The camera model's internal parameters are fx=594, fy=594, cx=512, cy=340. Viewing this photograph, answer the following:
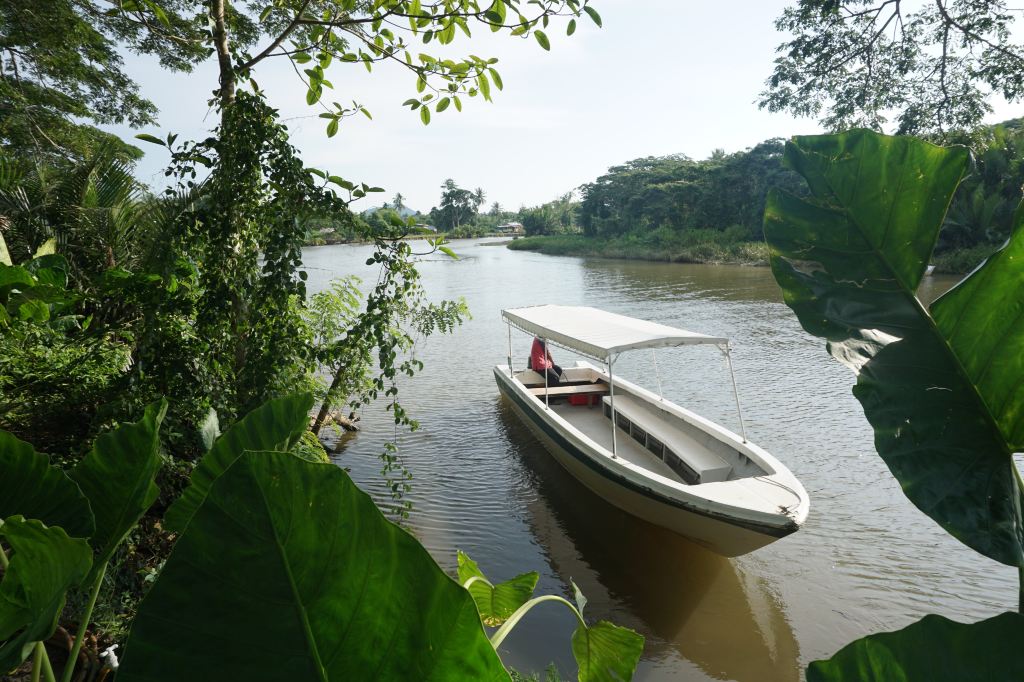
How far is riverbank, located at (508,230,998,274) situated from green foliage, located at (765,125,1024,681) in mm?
24061

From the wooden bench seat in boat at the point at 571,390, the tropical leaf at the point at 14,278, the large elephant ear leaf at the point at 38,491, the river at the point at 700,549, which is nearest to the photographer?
the large elephant ear leaf at the point at 38,491

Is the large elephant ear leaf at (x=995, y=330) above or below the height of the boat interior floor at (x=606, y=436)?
above

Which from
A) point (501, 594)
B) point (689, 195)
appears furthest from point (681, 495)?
point (689, 195)

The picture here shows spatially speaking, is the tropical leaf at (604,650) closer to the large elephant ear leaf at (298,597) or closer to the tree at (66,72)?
the large elephant ear leaf at (298,597)

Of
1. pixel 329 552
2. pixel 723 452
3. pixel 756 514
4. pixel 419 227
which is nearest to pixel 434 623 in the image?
pixel 329 552

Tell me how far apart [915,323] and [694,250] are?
35.9m

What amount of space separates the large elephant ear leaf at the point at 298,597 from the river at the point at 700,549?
14.0 feet

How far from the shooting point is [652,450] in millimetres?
7238

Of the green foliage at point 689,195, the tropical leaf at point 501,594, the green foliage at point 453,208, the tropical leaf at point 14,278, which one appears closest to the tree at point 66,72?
the tropical leaf at point 14,278

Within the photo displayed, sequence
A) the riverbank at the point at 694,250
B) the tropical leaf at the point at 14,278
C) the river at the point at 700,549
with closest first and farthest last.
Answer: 1. the tropical leaf at the point at 14,278
2. the river at the point at 700,549
3. the riverbank at the point at 694,250

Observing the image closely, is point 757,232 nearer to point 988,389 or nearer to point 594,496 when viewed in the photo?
point 594,496

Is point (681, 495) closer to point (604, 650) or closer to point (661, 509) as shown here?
point (661, 509)

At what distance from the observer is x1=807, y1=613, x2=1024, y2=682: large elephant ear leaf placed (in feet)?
1.85

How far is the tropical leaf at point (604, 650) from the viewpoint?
1.37 metres
